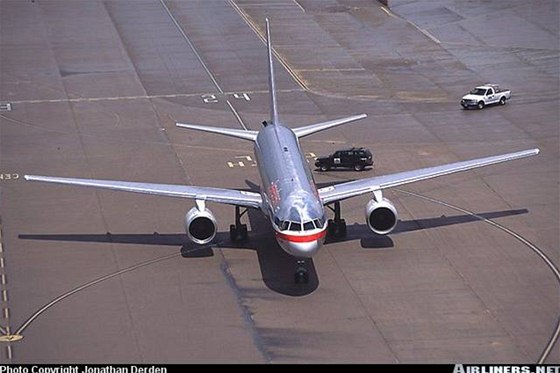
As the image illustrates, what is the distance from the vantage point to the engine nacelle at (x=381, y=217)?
6975 cm

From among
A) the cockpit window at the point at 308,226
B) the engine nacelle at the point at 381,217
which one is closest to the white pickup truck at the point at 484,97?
the engine nacelle at the point at 381,217

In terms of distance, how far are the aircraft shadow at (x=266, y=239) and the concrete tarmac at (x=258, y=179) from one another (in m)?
0.17

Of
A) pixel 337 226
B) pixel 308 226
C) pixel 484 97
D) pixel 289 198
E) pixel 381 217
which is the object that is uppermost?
pixel 289 198

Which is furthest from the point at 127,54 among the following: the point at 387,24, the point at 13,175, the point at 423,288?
the point at 423,288

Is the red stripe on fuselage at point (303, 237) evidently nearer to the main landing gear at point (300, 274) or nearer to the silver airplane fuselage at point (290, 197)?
the silver airplane fuselage at point (290, 197)

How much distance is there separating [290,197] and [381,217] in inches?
269

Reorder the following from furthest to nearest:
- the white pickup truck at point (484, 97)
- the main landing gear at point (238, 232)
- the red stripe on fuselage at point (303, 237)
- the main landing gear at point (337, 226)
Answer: the white pickup truck at point (484, 97) → the main landing gear at point (337, 226) → the main landing gear at point (238, 232) → the red stripe on fuselage at point (303, 237)

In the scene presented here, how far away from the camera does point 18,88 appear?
108250 millimetres

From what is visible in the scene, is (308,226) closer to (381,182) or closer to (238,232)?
(238,232)

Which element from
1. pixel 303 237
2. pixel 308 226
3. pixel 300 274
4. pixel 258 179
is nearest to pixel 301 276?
pixel 300 274

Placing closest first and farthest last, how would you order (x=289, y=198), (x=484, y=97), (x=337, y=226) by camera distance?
(x=289, y=198) → (x=337, y=226) → (x=484, y=97)

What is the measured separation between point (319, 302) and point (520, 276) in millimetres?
11266

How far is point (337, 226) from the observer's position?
2864 inches

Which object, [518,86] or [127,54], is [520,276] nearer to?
[518,86]
